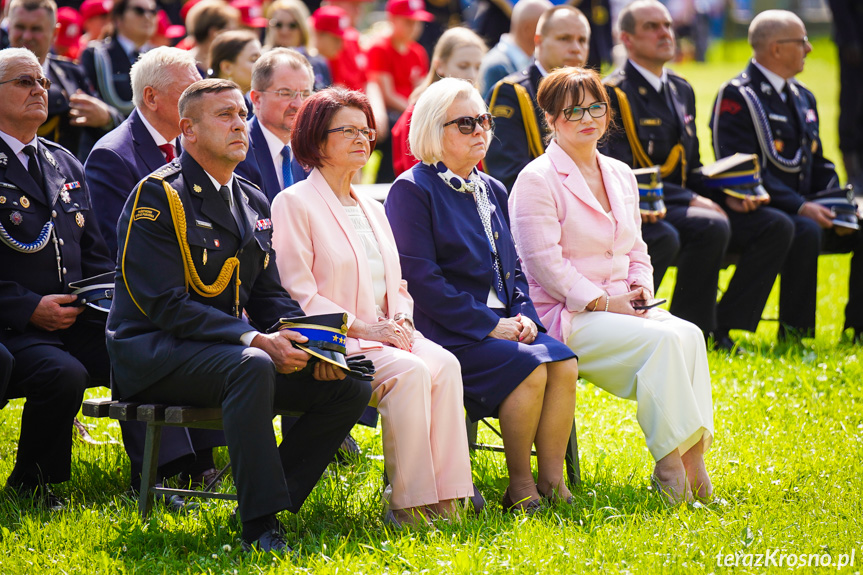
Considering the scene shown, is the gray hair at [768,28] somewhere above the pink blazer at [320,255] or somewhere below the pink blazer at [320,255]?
above

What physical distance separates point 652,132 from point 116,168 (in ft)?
12.3

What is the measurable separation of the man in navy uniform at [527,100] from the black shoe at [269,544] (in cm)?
340

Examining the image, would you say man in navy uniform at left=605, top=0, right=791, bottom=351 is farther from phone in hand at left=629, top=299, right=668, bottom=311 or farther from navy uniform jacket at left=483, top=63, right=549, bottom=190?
phone in hand at left=629, top=299, right=668, bottom=311

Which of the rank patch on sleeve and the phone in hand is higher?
the rank patch on sleeve

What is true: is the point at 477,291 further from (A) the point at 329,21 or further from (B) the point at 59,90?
(A) the point at 329,21

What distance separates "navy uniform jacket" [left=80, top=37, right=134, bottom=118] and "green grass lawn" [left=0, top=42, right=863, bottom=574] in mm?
2575

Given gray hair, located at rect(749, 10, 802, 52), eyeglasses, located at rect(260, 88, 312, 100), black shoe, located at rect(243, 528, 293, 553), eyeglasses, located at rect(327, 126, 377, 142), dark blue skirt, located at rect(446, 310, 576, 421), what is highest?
gray hair, located at rect(749, 10, 802, 52)

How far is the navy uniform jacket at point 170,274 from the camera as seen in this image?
4.08m

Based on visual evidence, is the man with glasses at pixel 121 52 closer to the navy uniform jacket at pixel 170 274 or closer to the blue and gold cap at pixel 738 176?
the navy uniform jacket at pixel 170 274

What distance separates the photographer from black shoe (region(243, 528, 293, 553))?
3.90 m

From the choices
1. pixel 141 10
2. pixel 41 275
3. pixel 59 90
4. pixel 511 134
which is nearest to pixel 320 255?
pixel 41 275

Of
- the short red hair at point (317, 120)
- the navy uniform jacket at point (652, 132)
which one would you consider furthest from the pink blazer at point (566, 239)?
the navy uniform jacket at point (652, 132)

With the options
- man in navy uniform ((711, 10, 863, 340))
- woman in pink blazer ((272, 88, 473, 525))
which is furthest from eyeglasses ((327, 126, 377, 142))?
man in navy uniform ((711, 10, 863, 340))

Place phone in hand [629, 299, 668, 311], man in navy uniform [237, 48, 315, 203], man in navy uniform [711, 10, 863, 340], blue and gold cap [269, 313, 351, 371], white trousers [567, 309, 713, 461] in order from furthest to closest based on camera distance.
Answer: man in navy uniform [711, 10, 863, 340]
man in navy uniform [237, 48, 315, 203]
phone in hand [629, 299, 668, 311]
white trousers [567, 309, 713, 461]
blue and gold cap [269, 313, 351, 371]
